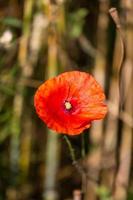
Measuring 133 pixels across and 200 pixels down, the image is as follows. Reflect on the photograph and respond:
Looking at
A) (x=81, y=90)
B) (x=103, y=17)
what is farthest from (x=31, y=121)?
(x=81, y=90)

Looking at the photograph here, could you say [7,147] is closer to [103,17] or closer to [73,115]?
[103,17]

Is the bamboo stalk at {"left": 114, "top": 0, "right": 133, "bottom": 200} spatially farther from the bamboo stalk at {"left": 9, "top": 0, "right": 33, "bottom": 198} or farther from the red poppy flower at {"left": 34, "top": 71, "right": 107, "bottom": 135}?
the red poppy flower at {"left": 34, "top": 71, "right": 107, "bottom": 135}

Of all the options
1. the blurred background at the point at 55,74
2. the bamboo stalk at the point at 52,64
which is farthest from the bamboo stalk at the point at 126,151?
the bamboo stalk at the point at 52,64

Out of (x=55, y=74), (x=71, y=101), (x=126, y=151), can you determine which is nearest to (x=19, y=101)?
(x=55, y=74)

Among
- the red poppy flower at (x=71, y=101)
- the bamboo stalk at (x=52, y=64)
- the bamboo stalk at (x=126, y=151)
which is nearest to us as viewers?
the red poppy flower at (x=71, y=101)

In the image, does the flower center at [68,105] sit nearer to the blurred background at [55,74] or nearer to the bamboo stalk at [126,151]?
the blurred background at [55,74]

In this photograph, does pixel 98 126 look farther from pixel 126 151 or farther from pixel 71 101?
pixel 71 101

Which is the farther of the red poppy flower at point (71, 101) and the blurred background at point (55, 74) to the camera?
the blurred background at point (55, 74)
